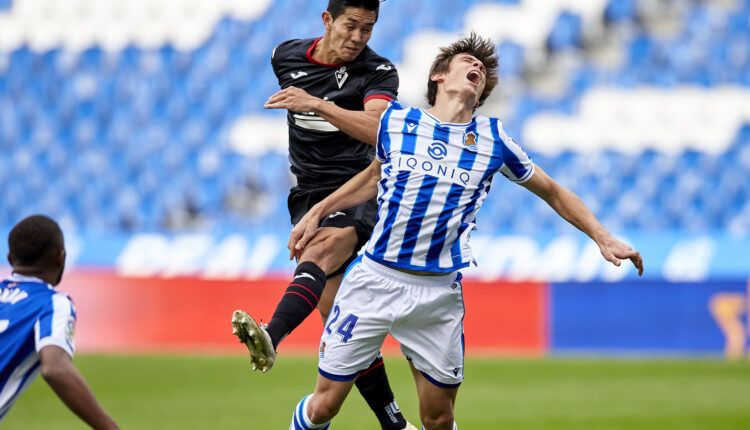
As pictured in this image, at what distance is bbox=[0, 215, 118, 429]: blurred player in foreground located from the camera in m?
3.87

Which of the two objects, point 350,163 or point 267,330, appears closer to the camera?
point 267,330

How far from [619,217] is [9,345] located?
12.2m

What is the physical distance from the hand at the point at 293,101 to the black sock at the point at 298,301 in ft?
2.67

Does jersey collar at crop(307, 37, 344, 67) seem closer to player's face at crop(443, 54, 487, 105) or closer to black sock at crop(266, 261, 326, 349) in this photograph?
player's face at crop(443, 54, 487, 105)

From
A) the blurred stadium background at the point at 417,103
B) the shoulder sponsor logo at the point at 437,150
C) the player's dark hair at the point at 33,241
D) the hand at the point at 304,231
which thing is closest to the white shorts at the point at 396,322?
the hand at the point at 304,231

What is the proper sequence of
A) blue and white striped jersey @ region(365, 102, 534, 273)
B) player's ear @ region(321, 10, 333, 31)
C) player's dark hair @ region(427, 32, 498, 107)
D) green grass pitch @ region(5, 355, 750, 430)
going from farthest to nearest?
green grass pitch @ region(5, 355, 750, 430)
player's ear @ region(321, 10, 333, 31)
player's dark hair @ region(427, 32, 498, 107)
blue and white striped jersey @ region(365, 102, 534, 273)

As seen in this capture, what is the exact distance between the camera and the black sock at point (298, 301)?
16.4 ft

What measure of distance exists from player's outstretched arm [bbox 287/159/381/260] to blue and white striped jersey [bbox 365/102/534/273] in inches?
9.1

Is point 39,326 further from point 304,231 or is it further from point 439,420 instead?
point 439,420

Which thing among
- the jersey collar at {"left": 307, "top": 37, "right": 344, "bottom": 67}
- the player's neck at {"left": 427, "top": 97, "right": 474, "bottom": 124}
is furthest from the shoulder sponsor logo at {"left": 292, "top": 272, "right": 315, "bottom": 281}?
the jersey collar at {"left": 307, "top": 37, "right": 344, "bottom": 67}

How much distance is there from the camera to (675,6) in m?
16.4

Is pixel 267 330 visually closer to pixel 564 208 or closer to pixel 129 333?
pixel 564 208

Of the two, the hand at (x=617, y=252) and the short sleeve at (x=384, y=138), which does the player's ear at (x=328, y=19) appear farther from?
the hand at (x=617, y=252)

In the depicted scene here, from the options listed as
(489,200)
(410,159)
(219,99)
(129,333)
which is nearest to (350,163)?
(410,159)
